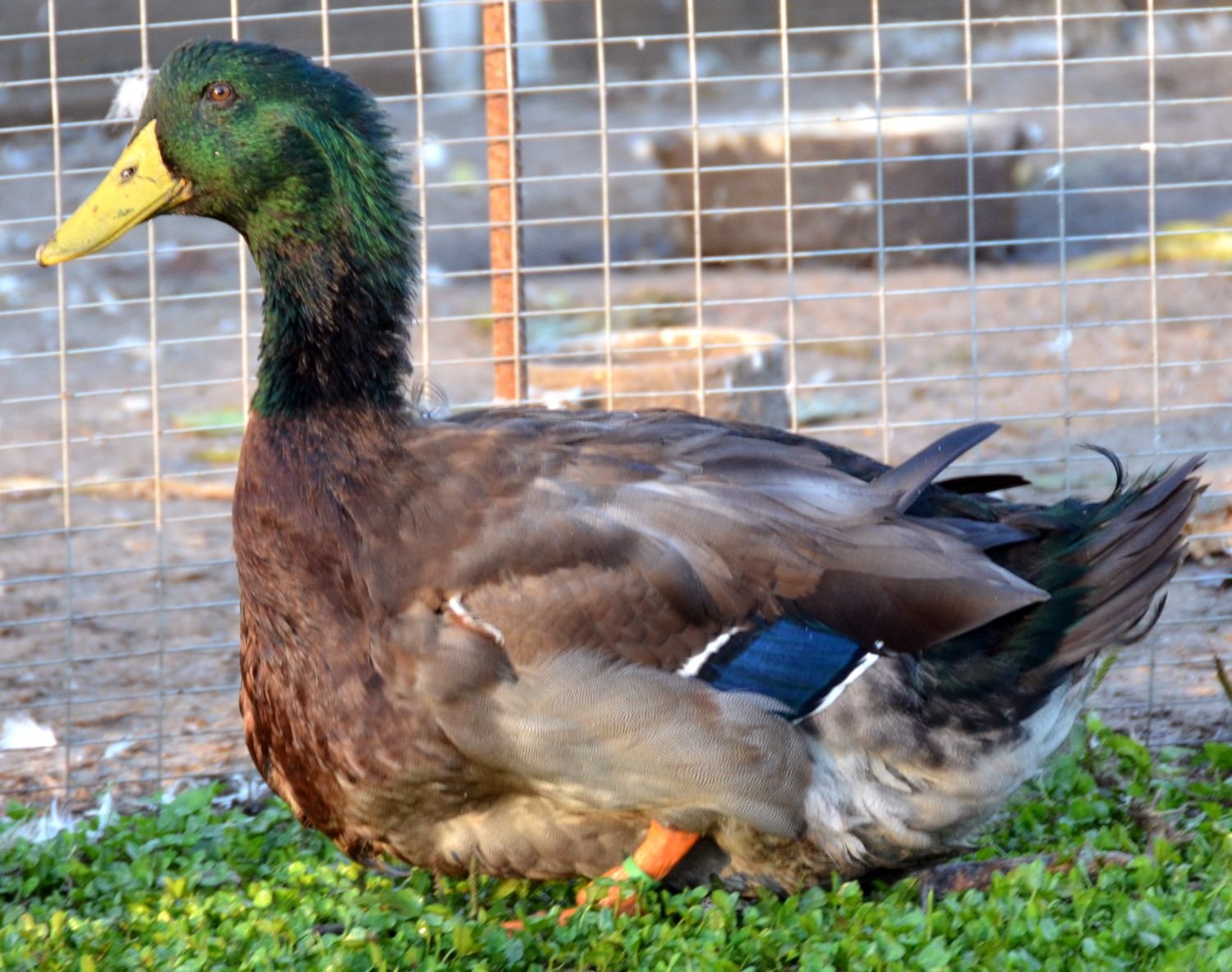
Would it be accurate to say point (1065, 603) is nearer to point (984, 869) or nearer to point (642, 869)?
point (984, 869)

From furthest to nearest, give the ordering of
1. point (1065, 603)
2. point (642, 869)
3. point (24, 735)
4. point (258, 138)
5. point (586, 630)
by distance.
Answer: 1. point (24, 735)
2. point (1065, 603)
3. point (258, 138)
4. point (642, 869)
5. point (586, 630)

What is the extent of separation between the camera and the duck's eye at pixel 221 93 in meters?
3.47

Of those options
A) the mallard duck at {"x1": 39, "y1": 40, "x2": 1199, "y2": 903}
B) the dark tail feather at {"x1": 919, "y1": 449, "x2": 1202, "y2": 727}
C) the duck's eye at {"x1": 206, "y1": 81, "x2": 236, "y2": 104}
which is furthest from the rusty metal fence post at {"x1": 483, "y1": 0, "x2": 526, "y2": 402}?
the dark tail feather at {"x1": 919, "y1": 449, "x2": 1202, "y2": 727}

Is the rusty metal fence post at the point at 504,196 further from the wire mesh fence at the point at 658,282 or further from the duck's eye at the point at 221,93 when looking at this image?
the duck's eye at the point at 221,93

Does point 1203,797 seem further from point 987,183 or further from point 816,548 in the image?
point 987,183

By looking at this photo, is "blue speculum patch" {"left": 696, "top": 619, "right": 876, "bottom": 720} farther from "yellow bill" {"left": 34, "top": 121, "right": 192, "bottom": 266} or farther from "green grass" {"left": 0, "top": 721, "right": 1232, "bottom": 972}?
"yellow bill" {"left": 34, "top": 121, "right": 192, "bottom": 266}

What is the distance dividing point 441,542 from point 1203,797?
2.03 m

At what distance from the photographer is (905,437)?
7102 millimetres

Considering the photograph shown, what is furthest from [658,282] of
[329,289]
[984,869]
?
[984,869]

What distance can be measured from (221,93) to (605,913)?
1.87m

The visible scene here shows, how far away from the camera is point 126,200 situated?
355 centimetres

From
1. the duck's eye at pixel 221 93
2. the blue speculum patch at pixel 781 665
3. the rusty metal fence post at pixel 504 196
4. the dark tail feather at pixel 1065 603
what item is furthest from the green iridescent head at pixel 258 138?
the dark tail feather at pixel 1065 603

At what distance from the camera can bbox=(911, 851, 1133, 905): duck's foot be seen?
3.54 m

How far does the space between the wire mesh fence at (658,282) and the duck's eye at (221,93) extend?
0.66m
